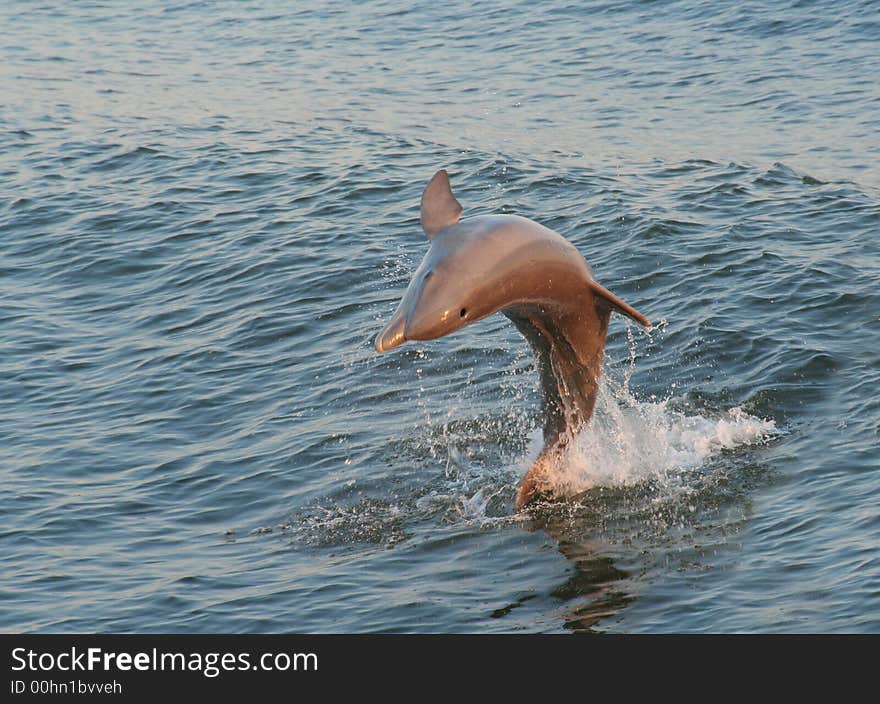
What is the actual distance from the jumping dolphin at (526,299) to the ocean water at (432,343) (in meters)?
0.66

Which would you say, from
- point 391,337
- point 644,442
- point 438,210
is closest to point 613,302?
point 438,210

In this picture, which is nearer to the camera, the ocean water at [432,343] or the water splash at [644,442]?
the ocean water at [432,343]

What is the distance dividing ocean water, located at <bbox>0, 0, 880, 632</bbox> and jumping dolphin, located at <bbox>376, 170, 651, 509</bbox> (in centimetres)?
66

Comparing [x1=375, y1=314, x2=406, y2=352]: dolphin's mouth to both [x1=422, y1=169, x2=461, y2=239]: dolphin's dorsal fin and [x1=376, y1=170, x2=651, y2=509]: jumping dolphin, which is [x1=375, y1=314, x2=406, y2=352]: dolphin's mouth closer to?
[x1=376, y1=170, x2=651, y2=509]: jumping dolphin

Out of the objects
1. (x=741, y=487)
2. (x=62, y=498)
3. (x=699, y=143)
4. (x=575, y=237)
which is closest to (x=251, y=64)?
(x=699, y=143)

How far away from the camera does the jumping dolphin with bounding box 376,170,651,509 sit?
30.4 feet

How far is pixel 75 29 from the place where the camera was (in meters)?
34.5

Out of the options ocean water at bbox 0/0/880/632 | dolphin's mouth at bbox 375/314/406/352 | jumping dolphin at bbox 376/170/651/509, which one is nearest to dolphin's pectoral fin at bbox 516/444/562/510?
jumping dolphin at bbox 376/170/651/509

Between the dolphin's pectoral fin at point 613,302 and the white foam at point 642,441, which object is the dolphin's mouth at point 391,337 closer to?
the dolphin's pectoral fin at point 613,302

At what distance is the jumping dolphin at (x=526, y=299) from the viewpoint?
9.26 metres

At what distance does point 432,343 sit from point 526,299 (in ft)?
20.2

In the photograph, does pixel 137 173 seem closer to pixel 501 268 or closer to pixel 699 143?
pixel 699 143

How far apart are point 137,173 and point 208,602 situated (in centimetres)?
1423

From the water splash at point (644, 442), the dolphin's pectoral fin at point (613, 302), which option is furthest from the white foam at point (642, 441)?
the dolphin's pectoral fin at point (613, 302)
